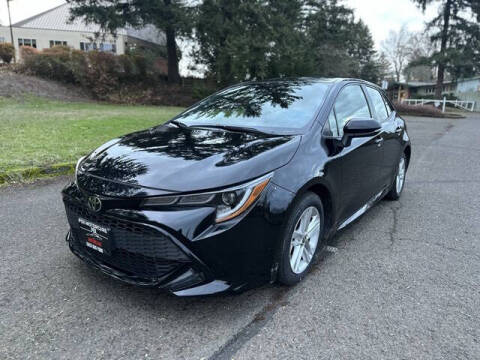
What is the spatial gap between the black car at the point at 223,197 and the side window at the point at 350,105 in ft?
0.10

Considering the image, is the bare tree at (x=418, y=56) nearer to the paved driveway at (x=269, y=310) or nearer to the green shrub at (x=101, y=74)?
the green shrub at (x=101, y=74)

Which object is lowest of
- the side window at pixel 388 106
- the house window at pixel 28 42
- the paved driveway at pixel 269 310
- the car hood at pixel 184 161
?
the paved driveway at pixel 269 310

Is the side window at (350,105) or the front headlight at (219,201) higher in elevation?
the side window at (350,105)

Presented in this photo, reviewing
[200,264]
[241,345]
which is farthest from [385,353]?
[200,264]

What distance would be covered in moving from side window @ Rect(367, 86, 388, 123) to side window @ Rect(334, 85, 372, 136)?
0.27 metres

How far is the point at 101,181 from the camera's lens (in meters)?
2.36

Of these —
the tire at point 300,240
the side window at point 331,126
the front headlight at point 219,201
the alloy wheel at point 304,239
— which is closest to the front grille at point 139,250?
the front headlight at point 219,201

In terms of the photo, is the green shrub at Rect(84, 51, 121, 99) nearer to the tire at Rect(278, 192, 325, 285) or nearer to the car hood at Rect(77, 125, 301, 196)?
the car hood at Rect(77, 125, 301, 196)

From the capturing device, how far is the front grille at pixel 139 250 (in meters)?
2.13

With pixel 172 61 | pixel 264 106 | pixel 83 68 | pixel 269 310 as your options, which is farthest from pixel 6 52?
pixel 269 310

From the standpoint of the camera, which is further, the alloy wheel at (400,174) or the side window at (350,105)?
the alloy wheel at (400,174)

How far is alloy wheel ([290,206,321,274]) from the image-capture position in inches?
104

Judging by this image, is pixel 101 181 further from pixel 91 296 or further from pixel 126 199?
pixel 91 296

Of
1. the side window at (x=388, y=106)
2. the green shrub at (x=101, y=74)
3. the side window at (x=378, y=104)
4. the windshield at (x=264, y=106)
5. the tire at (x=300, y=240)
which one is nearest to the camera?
the tire at (x=300, y=240)
